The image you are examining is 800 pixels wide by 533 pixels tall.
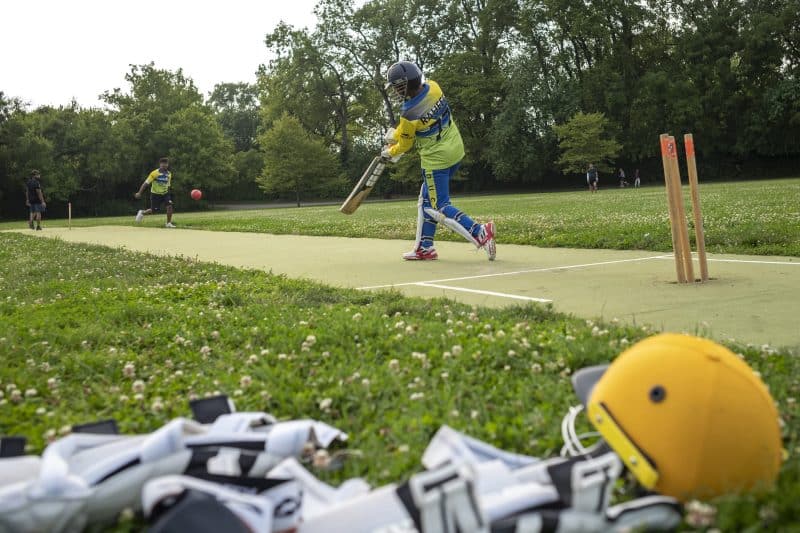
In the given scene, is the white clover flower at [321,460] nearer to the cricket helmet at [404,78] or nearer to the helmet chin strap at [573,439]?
the helmet chin strap at [573,439]

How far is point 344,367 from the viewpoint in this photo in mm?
4086

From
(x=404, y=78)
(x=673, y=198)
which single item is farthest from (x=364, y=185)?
(x=673, y=198)

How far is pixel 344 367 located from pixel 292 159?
62266 mm

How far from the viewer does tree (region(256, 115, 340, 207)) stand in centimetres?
6475

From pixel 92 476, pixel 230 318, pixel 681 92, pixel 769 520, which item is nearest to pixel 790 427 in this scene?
pixel 769 520

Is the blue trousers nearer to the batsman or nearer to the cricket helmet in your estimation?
the batsman

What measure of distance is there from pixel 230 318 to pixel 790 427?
13.6ft

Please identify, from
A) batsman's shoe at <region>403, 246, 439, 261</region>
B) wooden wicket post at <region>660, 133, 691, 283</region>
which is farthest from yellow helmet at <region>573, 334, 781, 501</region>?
batsman's shoe at <region>403, 246, 439, 261</region>

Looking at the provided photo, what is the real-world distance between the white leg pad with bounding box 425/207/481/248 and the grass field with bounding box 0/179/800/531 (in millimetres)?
2878

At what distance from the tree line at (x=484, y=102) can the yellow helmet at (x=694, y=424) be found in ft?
192

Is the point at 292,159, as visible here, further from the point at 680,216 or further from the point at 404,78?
the point at 680,216

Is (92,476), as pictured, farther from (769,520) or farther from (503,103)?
(503,103)

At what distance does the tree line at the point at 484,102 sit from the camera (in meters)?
56.7

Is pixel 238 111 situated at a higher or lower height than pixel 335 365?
higher
